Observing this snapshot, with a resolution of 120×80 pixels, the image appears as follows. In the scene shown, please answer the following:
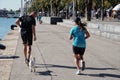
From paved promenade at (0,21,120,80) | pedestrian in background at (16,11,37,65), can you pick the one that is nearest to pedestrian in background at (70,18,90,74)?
paved promenade at (0,21,120,80)

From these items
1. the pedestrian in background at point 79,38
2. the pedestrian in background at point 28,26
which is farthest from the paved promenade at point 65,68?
the pedestrian in background at point 28,26

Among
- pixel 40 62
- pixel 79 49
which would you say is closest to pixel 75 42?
Result: pixel 79 49

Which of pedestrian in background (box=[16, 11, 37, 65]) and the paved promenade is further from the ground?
pedestrian in background (box=[16, 11, 37, 65])

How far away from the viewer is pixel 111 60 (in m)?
15.3

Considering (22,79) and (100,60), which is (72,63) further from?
(22,79)

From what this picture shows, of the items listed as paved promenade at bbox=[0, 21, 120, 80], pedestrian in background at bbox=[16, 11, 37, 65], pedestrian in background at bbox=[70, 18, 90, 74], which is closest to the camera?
paved promenade at bbox=[0, 21, 120, 80]

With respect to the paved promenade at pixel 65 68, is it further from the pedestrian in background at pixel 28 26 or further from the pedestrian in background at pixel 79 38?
the pedestrian in background at pixel 28 26

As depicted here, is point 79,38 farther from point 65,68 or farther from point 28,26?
point 28,26

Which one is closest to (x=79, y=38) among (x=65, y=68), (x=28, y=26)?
(x=65, y=68)

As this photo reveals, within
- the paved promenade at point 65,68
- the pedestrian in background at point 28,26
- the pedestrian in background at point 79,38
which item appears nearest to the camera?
the paved promenade at point 65,68

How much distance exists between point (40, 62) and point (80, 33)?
3.38m

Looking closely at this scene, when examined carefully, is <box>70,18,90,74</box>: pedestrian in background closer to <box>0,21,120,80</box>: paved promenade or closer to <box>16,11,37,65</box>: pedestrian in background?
<box>0,21,120,80</box>: paved promenade

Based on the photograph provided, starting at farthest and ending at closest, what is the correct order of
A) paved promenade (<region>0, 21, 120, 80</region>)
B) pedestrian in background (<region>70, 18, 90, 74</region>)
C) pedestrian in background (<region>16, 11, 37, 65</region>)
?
pedestrian in background (<region>16, 11, 37, 65</region>)
pedestrian in background (<region>70, 18, 90, 74</region>)
paved promenade (<region>0, 21, 120, 80</region>)

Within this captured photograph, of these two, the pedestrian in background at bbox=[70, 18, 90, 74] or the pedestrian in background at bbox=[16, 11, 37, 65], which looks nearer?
the pedestrian in background at bbox=[70, 18, 90, 74]
